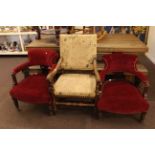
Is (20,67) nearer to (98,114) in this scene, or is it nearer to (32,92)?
(32,92)

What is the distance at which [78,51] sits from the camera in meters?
2.28

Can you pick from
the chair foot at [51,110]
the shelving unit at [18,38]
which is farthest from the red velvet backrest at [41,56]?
the shelving unit at [18,38]

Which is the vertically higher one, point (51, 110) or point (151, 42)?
point (151, 42)

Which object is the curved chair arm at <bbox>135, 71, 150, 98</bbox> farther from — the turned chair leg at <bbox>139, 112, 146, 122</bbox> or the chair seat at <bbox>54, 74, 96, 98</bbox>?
the chair seat at <bbox>54, 74, 96, 98</bbox>

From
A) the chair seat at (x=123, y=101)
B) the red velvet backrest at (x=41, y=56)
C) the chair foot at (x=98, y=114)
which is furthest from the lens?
the red velvet backrest at (x=41, y=56)

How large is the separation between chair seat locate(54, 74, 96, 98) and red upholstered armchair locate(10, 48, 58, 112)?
0.54 feet

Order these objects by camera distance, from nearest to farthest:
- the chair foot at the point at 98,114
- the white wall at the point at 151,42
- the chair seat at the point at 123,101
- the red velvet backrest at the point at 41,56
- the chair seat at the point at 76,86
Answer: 1. the chair seat at the point at 123,101
2. the chair seat at the point at 76,86
3. the chair foot at the point at 98,114
4. the red velvet backrest at the point at 41,56
5. the white wall at the point at 151,42

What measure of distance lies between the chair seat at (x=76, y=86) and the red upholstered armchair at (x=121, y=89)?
0.15 metres

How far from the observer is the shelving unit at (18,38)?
423 centimetres

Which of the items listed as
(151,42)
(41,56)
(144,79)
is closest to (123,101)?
(144,79)

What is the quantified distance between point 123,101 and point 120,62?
1.90ft

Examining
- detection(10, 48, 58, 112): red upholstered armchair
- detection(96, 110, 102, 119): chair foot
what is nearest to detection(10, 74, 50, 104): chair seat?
detection(10, 48, 58, 112): red upholstered armchair

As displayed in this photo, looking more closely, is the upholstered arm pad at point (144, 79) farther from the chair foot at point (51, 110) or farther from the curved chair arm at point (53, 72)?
the chair foot at point (51, 110)

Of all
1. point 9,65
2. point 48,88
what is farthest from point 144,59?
point 9,65
